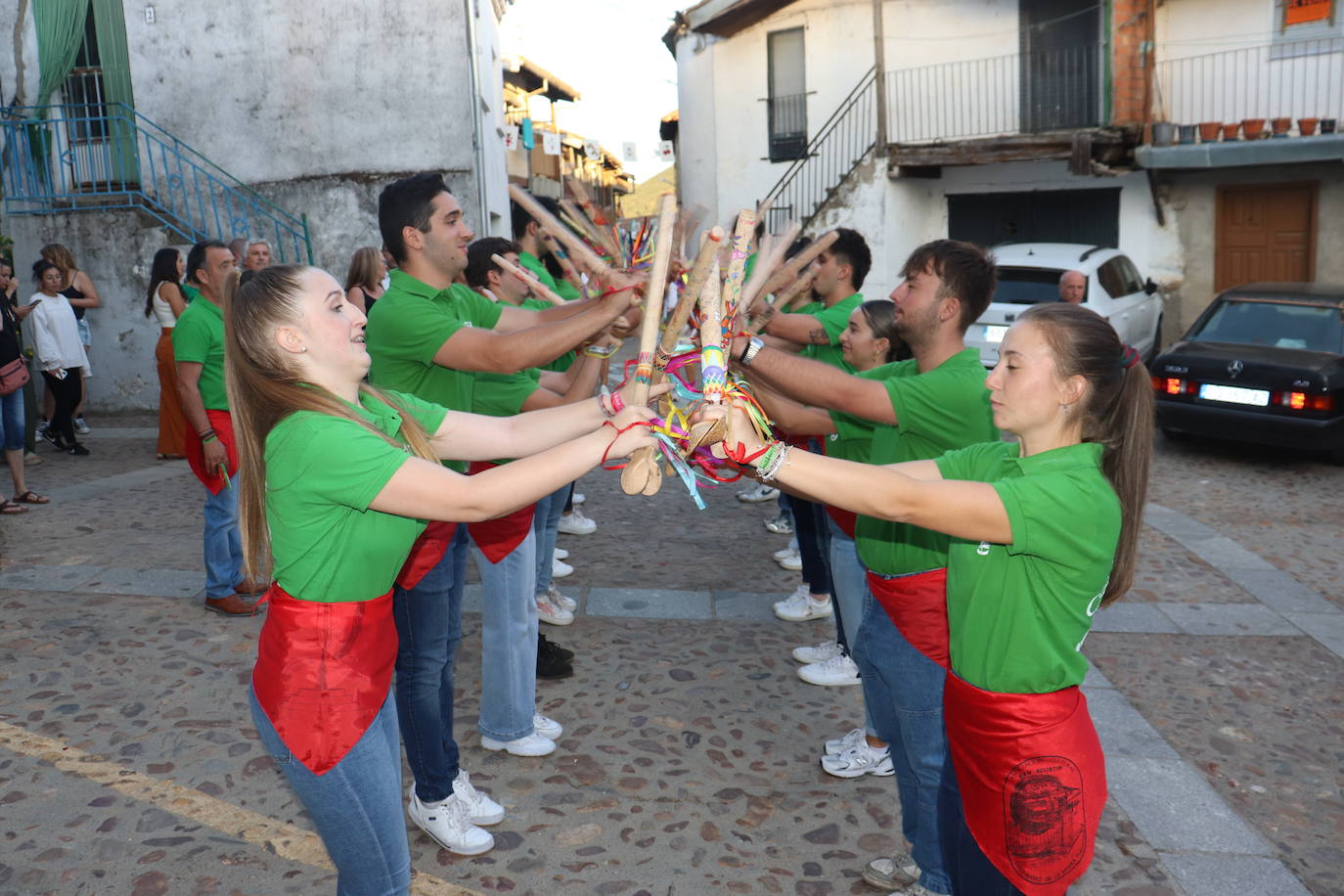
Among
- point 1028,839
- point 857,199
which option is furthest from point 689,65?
point 1028,839

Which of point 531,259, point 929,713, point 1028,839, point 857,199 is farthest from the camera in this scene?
point 857,199

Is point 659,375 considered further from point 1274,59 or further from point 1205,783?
point 1274,59

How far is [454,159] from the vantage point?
13328mm

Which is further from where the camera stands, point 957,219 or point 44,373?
point 957,219

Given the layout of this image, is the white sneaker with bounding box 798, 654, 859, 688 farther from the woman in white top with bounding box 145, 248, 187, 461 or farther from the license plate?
the license plate

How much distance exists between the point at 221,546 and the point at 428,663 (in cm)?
287

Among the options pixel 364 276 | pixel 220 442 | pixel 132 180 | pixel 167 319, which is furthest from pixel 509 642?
pixel 132 180

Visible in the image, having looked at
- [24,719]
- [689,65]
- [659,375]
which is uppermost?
[689,65]

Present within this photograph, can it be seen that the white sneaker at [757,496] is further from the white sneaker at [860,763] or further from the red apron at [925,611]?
the red apron at [925,611]

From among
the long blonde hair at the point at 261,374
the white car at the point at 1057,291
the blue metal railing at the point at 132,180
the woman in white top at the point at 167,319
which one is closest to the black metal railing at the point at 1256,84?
the white car at the point at 1057,291

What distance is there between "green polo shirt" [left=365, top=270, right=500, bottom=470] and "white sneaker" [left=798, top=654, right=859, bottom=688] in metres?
2.04

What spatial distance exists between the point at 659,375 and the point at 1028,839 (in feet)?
4.52

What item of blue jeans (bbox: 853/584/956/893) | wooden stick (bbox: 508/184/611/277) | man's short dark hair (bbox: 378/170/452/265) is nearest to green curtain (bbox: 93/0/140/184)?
man's short dark hair (bbox: 378/170/452/265)

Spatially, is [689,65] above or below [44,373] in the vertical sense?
above
